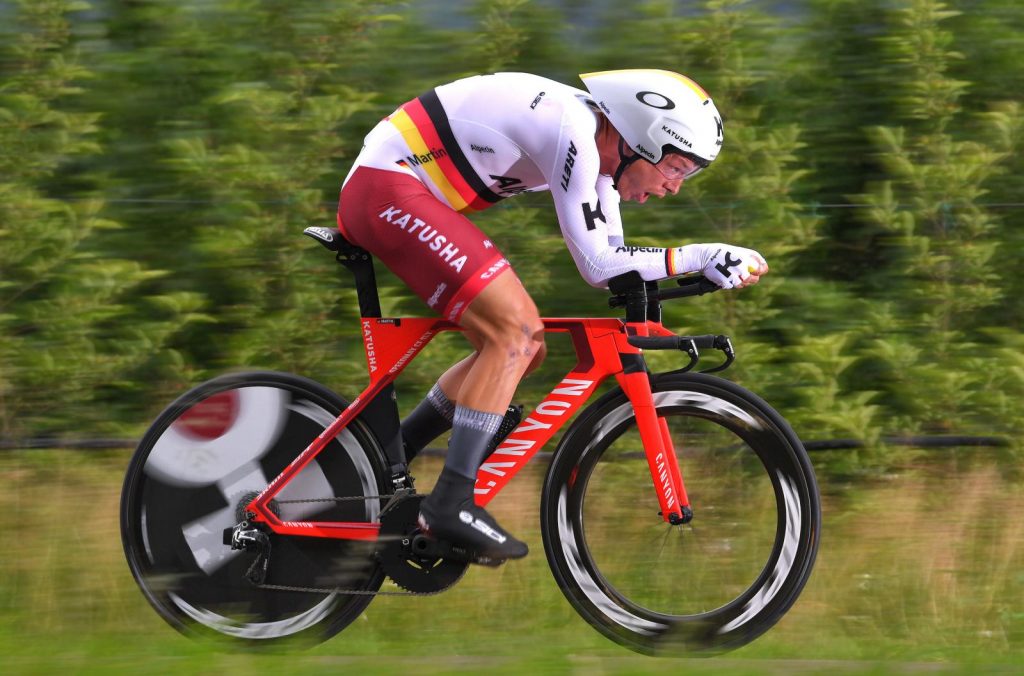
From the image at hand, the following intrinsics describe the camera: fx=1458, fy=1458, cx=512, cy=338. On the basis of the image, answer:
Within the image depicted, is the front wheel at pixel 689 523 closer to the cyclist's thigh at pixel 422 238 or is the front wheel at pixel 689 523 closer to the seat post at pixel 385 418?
the seat post at pixel 385 418

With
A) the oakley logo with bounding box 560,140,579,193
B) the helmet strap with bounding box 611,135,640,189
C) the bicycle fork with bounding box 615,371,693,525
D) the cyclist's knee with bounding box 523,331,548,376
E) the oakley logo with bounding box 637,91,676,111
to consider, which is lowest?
Result: the bicycle fork with bounding box 615,371,693,525

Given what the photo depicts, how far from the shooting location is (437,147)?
14.9ft

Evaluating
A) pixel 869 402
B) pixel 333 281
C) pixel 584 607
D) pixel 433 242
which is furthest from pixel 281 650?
pixel 869 402

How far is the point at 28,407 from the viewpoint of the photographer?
22.4 feet

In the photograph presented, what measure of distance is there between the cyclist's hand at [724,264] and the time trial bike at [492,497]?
0.11 metres

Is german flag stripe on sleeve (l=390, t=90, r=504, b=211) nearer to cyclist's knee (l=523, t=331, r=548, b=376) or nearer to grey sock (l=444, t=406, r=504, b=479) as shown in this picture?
cyclist's knee (l=523, t=331, r=548, b=376)

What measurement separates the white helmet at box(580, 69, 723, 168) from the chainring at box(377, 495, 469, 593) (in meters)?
1.34

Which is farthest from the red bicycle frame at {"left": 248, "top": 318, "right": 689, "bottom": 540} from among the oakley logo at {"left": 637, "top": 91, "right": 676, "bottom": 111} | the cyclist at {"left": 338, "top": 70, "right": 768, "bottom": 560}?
the oakley logo at {"left": 637, "top": 91, "right": 676, "bottom": 111}

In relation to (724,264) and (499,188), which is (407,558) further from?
(724,264)

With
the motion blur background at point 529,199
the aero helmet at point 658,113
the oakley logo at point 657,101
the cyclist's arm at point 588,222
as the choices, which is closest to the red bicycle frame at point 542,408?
the cyclist's arm at point 588,222

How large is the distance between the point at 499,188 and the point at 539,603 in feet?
5.07

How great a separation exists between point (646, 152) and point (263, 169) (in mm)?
2565

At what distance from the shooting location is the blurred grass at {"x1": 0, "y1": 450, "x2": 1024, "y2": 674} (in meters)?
4.51

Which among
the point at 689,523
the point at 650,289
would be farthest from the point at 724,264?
the point at 689,523
